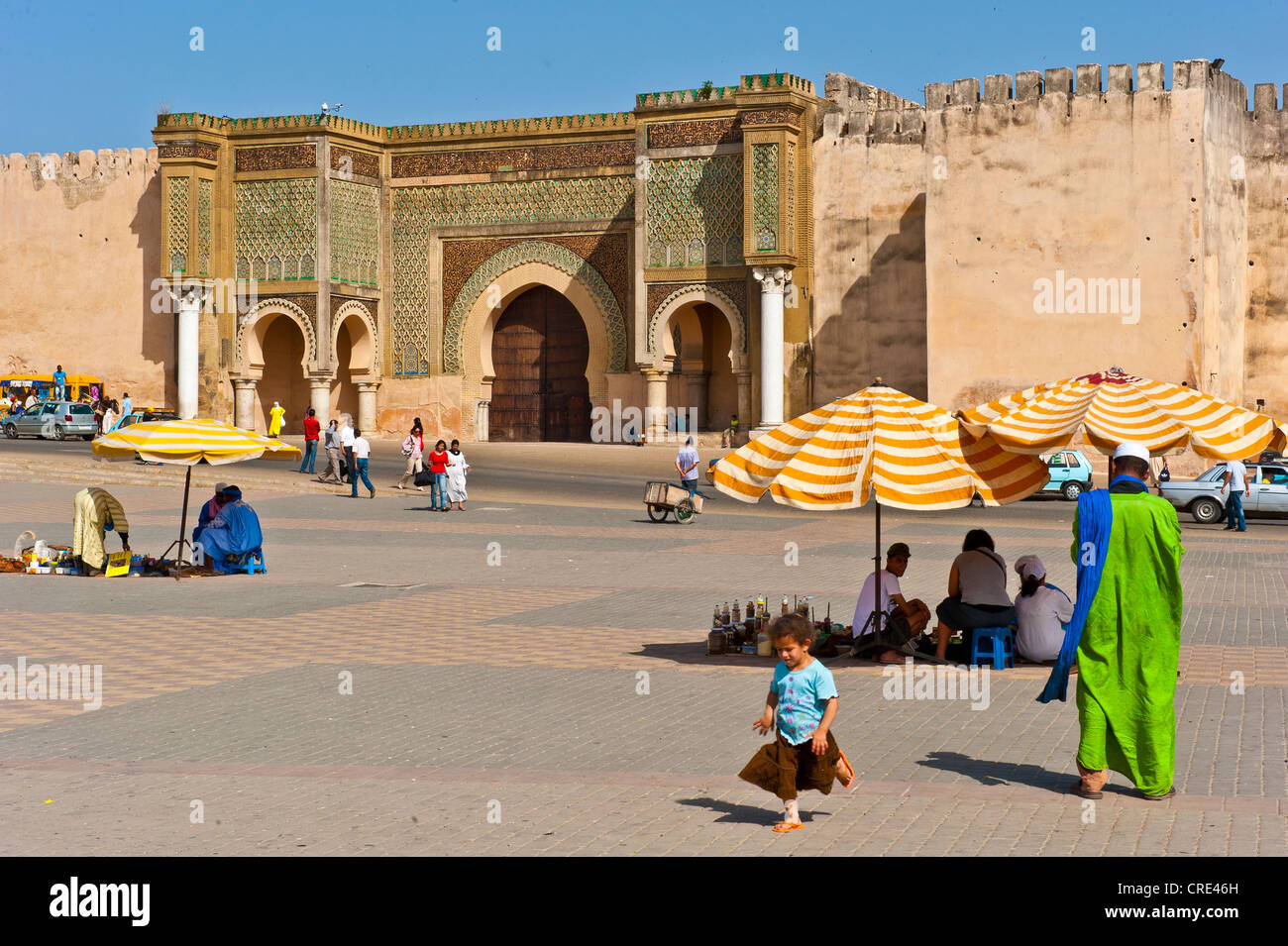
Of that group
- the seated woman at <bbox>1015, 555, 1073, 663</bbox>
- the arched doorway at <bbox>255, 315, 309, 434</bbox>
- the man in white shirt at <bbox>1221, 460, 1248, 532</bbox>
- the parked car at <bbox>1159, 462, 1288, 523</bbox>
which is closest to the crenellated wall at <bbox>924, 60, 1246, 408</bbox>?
the parked car at <bbox>1159, 462, 1288, 523</bbox>

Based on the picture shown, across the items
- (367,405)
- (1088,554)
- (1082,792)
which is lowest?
(1082,792)

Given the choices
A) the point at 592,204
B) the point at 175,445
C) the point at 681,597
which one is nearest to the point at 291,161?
the point at 592,204

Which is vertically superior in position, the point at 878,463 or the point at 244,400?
the point at 244,400

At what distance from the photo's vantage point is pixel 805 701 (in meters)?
6.13

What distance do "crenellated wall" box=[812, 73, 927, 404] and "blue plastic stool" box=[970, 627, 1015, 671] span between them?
2348cm

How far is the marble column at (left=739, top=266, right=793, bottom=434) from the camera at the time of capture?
3291cm

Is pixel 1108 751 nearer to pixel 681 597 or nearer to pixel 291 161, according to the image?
pixel 681 597

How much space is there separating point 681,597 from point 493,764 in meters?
6.43

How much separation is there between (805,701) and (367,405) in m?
32.2

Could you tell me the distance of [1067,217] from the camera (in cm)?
3012

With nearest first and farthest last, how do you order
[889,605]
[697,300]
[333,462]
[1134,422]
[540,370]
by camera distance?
[1134,422]
[889,605]
[333,462]
[697,300]
[540,370]

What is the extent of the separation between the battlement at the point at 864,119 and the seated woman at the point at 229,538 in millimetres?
20954

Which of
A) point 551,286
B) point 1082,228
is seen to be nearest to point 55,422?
point 551,286

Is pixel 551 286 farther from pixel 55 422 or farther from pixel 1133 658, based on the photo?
pixel 1133 658
